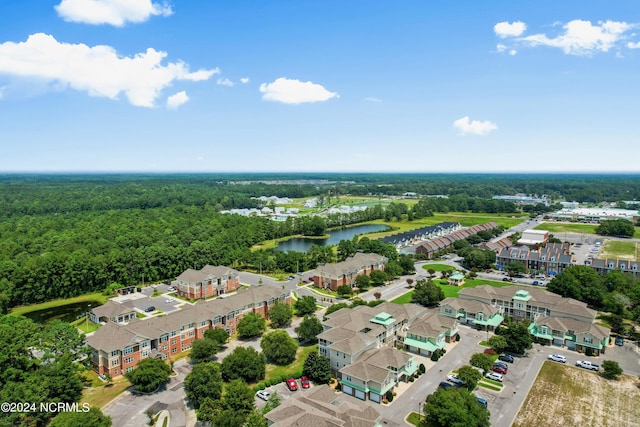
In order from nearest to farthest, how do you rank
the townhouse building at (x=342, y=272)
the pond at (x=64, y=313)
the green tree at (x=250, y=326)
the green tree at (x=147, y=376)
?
the green tree at (x=147, y=376) < the green tree at (x=250, y=326) < the pond at (x=64, y=313) < the townhouse building at (x=342, y=272)

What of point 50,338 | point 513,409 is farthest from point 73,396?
point 513,409

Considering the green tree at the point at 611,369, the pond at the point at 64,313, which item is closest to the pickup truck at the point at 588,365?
the green tree at the point at 611,369

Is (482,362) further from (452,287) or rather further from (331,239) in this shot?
(331,239)

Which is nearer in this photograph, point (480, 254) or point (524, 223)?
point (480, 254)

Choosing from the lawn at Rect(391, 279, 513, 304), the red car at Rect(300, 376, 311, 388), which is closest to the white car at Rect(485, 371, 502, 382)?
the red car at Rect(300, 376, 311, 388)

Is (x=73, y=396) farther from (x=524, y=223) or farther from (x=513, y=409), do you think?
(x=524, y=223)

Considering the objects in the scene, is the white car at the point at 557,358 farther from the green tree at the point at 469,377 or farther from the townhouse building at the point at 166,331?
the townhouse building at the point at 166,331
